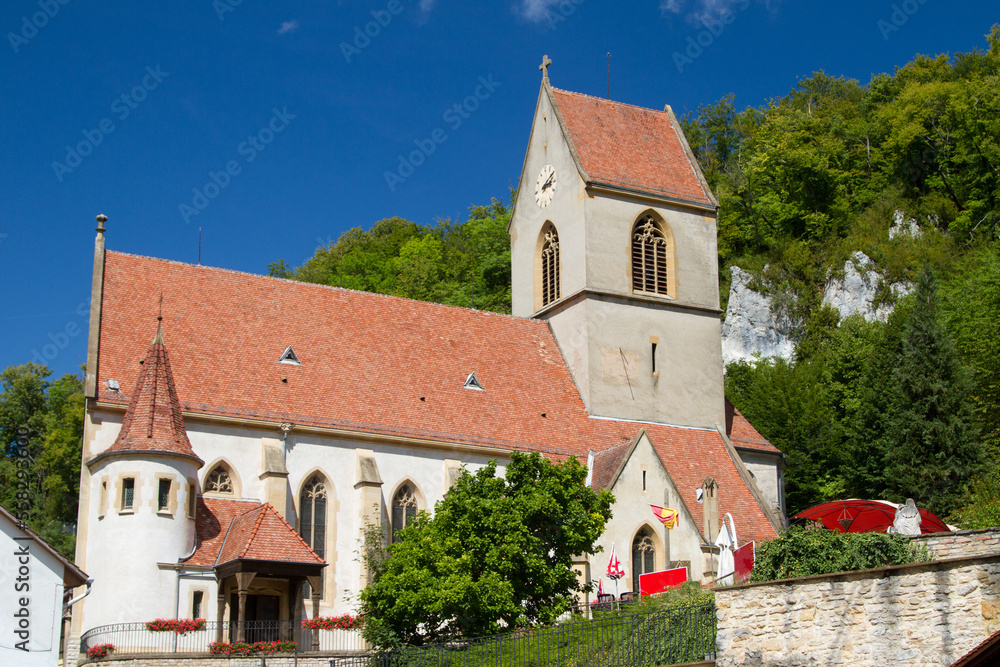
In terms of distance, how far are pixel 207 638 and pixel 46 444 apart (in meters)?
32.5

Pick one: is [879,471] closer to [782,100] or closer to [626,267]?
[626,267]

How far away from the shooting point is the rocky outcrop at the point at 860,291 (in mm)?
54938

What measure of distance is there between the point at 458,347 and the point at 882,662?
69.4 ft

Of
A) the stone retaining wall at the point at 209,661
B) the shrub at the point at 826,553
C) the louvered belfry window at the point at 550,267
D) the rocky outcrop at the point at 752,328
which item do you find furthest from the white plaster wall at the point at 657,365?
the rocky outcrop at the point at 752,328

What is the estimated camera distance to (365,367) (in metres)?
33.9

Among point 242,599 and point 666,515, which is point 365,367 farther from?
point 666,515

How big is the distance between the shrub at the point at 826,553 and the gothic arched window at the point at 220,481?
14.9 metres

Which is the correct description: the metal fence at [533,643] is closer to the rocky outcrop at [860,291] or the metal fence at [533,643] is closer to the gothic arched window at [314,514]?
the gothic arched window at [314,514]

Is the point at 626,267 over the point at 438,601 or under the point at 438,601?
over

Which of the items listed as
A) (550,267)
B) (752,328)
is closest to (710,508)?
(550,267)

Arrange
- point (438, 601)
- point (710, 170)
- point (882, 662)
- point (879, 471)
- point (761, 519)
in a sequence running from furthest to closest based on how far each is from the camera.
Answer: point (710, 170) < point (879, 471) < point (761, 519) < point (438, 601) < point (882, 662)

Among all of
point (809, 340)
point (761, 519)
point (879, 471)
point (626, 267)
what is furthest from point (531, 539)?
point (809, 340)

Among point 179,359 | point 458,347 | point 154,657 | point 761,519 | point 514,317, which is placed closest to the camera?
point 154,657

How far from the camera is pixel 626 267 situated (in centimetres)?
3738
